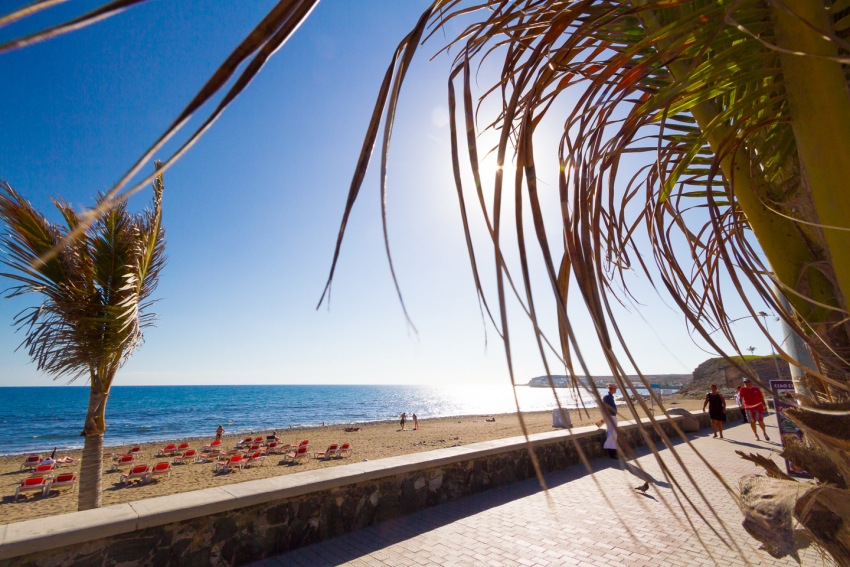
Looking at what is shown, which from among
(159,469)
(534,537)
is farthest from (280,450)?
(534,537)

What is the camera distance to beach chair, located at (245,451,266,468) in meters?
20.2

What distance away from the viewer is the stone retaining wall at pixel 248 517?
3.12 meters

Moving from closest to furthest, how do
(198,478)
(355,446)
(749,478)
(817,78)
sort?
1. (817,78)
2. (749,478)
3. (198,478)
4. (355,446)

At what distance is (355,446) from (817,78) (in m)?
29.5

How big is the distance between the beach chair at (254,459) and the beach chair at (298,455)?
4.21ft

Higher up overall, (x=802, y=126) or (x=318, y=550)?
(x=802, y=126)

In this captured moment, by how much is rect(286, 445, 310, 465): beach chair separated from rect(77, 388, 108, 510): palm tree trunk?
16.8 meters

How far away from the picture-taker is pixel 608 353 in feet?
2.29

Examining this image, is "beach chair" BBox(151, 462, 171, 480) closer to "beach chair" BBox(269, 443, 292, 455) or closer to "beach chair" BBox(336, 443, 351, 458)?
"beach chair" BBox(269, 443, 292, 455)

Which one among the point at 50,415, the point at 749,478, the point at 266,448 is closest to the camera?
the point at 749,478

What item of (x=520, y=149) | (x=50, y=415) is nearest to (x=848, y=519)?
(x=520, y=149)

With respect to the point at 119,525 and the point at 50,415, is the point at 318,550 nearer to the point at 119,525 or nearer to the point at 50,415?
the point at 119,525

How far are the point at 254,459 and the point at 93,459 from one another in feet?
55.8

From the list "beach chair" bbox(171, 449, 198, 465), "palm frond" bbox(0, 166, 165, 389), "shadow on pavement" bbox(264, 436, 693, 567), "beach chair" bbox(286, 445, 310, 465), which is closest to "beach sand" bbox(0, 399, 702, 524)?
"beach chair" bbox(286, 445, 310, 465)
